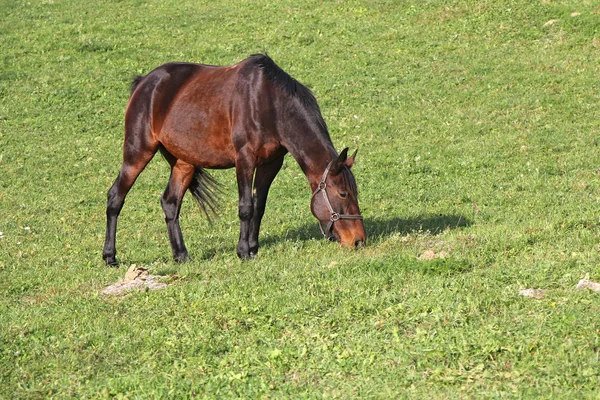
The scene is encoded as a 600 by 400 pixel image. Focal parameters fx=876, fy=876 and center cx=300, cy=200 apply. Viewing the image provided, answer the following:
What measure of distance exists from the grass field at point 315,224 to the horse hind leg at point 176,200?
0.92 ft

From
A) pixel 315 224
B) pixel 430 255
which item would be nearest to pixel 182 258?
pixel 315 224

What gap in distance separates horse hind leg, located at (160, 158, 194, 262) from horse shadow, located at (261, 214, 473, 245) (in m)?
1.13

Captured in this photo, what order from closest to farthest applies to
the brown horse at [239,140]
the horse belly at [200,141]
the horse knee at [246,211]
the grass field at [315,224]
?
the grass field at [315,224] < the brown horse at [239,140] < the horse knee at [246,211] < the horse belly at [200,141]

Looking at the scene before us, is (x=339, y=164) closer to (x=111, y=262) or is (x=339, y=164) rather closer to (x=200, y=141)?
(x=200, y=141)

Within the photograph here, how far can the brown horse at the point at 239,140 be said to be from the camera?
9.73 metres

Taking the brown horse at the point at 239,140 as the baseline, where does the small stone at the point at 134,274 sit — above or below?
below

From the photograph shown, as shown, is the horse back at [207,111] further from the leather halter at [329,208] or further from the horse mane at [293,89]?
the leather halter at [329,208]

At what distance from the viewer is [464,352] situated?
623cm

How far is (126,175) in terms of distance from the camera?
11.4 m

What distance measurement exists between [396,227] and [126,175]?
3558 mm

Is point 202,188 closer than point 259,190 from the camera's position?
No

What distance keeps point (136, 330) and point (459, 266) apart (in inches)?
121

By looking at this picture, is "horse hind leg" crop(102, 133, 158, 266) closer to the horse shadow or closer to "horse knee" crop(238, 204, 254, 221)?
"horse knee" crop(238, 204, 254, 221)

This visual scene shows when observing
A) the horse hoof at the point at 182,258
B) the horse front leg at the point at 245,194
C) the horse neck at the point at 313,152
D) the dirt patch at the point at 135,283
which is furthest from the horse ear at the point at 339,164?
the horse hoof at the point at 182,258
